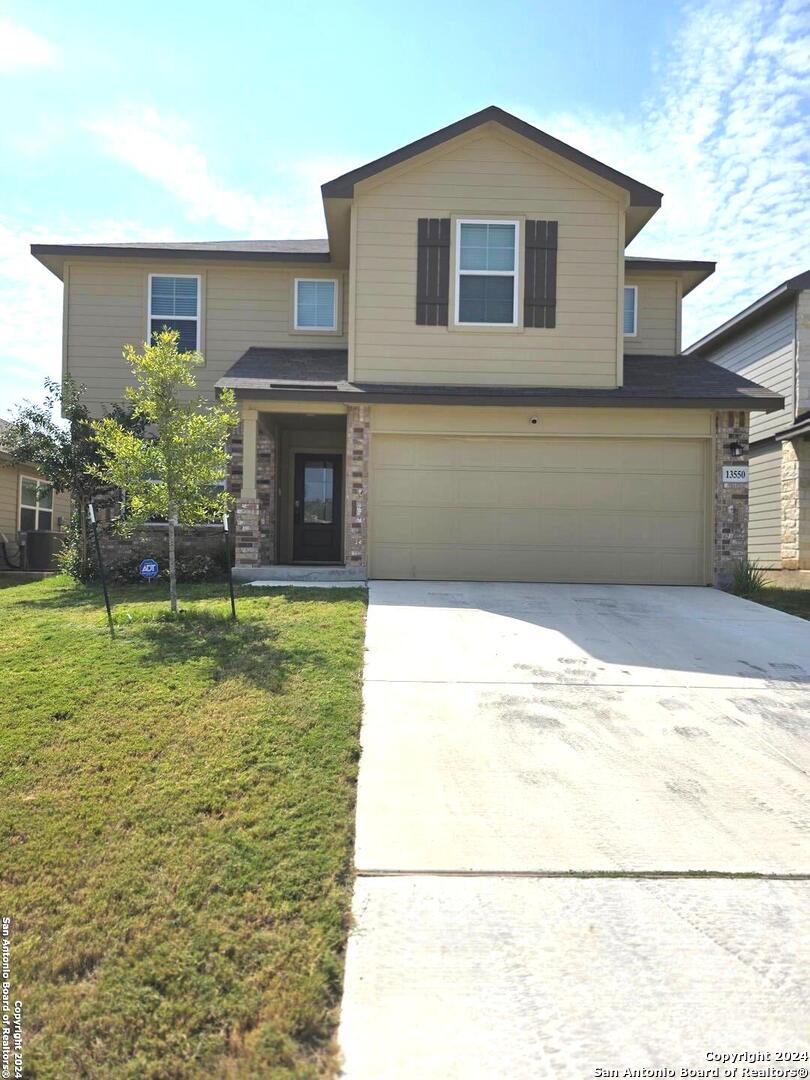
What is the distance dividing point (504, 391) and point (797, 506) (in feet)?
22.3

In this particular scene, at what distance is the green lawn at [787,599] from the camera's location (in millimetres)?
9461

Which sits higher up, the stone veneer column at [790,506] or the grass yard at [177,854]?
the stone veneer column at [790,506]

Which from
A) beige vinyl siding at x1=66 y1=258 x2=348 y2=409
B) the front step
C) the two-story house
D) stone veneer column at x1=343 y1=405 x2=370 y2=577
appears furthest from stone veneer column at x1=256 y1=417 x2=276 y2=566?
the two-story house

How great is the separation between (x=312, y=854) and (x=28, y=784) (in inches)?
72.0

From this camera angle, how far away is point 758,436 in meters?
15.1

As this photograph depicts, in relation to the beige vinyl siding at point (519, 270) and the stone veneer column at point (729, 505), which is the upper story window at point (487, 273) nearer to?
the beige vinyl siding at point (519, 270)

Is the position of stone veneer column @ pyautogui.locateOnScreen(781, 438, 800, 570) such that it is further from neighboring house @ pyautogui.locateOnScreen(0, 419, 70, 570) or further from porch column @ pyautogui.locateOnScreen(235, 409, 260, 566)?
neighboring house @ pyautogui.locateOnScreen(0, 419, 70, 570)

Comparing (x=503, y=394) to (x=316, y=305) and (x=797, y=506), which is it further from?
(x=797, y=506)

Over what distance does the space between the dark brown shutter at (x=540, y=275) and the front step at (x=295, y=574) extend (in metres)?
4.71

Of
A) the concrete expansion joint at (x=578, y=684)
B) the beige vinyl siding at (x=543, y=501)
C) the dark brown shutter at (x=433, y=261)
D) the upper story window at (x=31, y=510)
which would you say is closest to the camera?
the concrete expansion joint at (x=578, y=684)

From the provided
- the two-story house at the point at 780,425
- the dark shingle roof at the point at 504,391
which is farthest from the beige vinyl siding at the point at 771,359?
the dark shingle roof at the point at 504,391

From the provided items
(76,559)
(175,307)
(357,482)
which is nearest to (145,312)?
(175,307)

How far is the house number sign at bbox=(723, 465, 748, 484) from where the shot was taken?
35.1ft

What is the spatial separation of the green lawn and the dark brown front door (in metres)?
7.12
